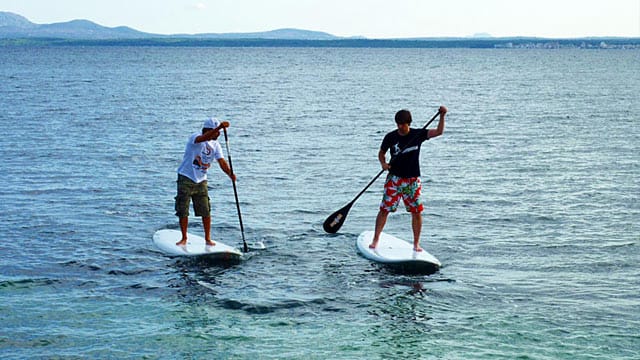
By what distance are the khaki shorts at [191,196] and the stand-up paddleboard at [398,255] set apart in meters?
2.62

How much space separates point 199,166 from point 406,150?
308 cm

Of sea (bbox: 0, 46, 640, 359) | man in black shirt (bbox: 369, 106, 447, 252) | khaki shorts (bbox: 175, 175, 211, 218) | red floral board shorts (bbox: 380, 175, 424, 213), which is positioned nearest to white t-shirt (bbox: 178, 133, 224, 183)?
khaki shorts (bbox: 175, 175, 211, 218)

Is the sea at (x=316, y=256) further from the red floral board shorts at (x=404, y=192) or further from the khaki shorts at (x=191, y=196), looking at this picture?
the red floral board shorts at (x=404, y=192)

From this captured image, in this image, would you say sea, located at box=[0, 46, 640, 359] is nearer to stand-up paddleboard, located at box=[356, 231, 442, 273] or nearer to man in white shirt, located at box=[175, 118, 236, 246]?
stand-up paddleboard, located at box=[356, 231, 442, 273]

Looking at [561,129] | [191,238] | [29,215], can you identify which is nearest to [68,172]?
[29,215]

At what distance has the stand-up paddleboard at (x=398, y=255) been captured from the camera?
12289 mm

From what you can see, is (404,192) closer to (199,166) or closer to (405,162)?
(405,162)

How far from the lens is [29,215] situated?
53.1ft

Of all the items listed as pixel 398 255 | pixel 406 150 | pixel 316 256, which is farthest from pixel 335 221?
pixel 406 150

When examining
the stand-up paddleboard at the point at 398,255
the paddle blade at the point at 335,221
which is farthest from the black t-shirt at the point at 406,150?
A: the paddle blade at the point at 335,221

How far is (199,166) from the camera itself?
1218cm

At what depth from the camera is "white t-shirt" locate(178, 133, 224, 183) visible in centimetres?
1196

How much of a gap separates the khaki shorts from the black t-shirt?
9.37ft

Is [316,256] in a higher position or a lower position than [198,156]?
lower
